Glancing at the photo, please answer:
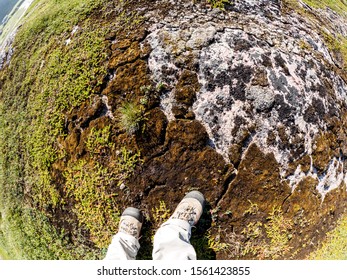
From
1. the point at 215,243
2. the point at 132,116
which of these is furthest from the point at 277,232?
the point at 132,116

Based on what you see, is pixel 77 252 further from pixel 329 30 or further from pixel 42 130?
pixel 329 30

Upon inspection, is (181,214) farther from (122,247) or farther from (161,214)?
(122,247)

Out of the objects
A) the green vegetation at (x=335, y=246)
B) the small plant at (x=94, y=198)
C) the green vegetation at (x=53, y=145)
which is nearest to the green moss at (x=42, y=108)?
the green vegetation at (x=53, y=145)

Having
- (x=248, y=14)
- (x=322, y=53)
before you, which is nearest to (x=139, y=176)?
(x=248, y=14)

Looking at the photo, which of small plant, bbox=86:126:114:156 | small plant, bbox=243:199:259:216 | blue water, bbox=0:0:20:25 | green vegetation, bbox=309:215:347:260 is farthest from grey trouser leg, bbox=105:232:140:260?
blue water, bbox=0:0:20:25

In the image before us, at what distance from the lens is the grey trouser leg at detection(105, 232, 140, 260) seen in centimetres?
348

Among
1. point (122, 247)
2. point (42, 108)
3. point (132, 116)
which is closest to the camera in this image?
point (122, 247)

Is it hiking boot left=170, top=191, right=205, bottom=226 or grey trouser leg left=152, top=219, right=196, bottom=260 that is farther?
hiking boot left=170, top=191, right=205, bottom=226

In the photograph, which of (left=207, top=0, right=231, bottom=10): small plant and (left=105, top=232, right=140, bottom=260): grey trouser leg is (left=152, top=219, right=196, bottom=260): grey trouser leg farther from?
(left=207, top=0, right=231, bottom=10): small plant

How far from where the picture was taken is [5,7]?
5.65m

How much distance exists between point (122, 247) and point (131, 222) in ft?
0.93

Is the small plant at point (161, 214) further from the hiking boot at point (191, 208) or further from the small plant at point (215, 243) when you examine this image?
the small plant at point (215, 243)

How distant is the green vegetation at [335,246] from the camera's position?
392 centimetres

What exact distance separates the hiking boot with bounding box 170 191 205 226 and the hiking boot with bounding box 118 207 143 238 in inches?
15.2
